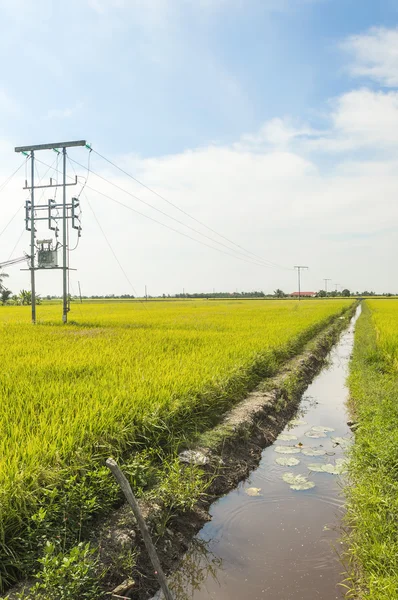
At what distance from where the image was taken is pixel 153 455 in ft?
12.6

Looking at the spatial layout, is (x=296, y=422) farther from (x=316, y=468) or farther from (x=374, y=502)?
(x=374, y=502)

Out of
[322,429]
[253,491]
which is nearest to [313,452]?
[322,429]

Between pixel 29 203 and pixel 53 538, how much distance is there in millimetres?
15547

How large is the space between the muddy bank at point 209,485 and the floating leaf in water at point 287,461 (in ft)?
0.82

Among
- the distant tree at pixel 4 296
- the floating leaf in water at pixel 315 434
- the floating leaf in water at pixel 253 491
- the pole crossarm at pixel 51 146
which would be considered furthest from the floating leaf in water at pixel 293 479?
the distant tree at pixel 4 296

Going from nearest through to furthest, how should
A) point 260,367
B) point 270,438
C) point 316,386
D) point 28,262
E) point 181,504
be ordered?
point 181,504 < point 270,438 < point 260,367 < point 316,386 < point 28,262

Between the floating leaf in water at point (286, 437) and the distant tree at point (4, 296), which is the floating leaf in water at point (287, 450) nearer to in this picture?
the floating leaf in water at point (286, 437)

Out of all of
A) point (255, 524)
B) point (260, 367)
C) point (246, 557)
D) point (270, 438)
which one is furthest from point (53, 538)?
point (260, 367)

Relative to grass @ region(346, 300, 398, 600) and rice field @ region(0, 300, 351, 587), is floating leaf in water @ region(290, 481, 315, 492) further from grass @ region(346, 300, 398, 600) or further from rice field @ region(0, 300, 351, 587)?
rice field @ region(0, 300, 351, 587)

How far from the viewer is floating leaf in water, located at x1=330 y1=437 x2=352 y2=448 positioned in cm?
513

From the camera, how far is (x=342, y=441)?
5246 millimetres

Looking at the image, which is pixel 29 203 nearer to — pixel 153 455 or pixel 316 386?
pixel 316 386

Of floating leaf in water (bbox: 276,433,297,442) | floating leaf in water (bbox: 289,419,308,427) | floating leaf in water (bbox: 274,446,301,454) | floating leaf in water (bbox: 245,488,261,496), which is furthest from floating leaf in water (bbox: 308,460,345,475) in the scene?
floating leaf in water (bbox: 289,419,308,427)

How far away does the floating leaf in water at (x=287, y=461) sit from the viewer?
4477 millimetres
